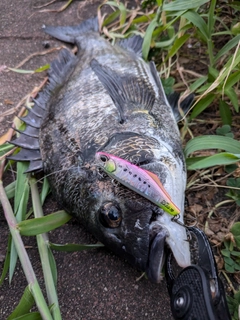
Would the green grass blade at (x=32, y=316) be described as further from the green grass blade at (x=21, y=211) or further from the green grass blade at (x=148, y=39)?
the green grass blade at (x=148, y=39)

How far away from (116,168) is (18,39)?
2443mm

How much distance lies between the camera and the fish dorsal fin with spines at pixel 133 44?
330 centimetres

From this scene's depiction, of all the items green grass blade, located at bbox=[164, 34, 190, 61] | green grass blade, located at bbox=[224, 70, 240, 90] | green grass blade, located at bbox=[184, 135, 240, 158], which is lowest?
green grass blade, located at bbox=[184, 135, 240, 158]

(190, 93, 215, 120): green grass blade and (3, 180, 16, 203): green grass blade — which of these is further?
(190, 93, 215, 120): green grass blade

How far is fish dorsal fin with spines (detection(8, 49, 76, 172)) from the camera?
2629 mm

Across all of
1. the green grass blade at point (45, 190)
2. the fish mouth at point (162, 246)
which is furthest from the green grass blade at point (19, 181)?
the fish mouth at point (162, 246)

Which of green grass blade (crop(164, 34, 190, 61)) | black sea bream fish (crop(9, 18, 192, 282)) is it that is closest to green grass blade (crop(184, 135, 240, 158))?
black sea bream fish (crop(9, 18, 192, 282))

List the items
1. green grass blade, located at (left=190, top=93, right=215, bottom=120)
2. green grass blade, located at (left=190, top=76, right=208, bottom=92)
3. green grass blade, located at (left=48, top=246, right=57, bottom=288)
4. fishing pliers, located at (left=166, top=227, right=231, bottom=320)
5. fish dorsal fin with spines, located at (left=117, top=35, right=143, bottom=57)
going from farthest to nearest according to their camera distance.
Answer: fish dorsal fin with spines, located at (left=117, top=35, right=143, bottom=57), green grass blade, located at (left=190, top=76, right=208, bottom=92), green grass blade, located at (left=190, top=93, right=215, bottom=120), green grass blade, located at (left=48, top=246, right=57, bottom=288), fishing pliers, located at (left=166, top=227, right=231, bottom=320)

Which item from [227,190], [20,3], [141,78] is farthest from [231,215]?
[20,3]

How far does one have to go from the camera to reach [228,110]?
2717mm

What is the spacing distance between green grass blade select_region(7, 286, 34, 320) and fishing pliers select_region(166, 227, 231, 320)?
737 mm

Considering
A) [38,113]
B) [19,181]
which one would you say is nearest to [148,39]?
[38,113]

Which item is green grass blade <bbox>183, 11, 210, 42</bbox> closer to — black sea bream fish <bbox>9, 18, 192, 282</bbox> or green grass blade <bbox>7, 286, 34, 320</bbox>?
black sea bream fish <bbox>9, 18, 192, 282</bbox>

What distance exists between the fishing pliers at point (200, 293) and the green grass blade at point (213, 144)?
816 millimetres
